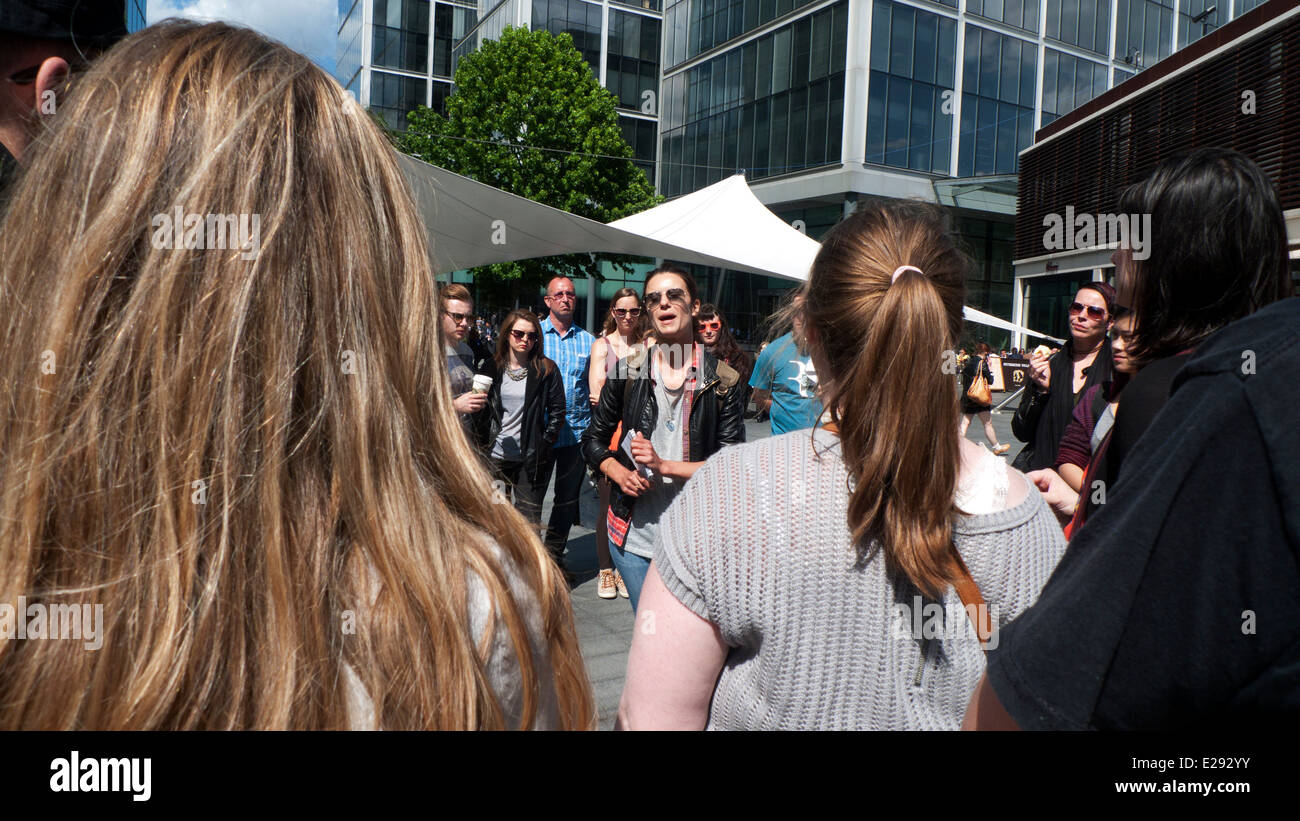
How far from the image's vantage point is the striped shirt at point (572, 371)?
636cm

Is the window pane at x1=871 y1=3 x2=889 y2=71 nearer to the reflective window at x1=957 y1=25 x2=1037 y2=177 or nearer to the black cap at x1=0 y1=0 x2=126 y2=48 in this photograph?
the reflective window at x1=957 y1=25 x2=1037 y2=177

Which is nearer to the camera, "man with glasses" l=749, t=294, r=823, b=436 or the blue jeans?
the blue jeans

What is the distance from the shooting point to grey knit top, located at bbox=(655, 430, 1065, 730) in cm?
143

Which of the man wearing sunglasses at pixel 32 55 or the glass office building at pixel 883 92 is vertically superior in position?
the glass office building at pixel 883 92

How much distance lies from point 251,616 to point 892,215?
130 centimetres

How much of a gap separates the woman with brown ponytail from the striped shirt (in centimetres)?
470

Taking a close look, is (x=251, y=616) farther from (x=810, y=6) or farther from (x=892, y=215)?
(x=810, y=6)

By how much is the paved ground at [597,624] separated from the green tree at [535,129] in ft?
63.5

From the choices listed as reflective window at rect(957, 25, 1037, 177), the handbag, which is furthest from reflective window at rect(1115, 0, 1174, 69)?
the handbag

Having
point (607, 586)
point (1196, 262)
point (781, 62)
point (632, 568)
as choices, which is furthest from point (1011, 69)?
point (1196, 262)

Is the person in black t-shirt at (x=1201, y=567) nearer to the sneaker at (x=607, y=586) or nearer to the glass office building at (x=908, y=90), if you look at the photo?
the sneaker at (x=607, y=586)

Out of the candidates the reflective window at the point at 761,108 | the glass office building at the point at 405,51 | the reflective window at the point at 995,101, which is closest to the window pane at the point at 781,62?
the reflective window at the point at 761,108

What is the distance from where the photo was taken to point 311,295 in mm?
931
